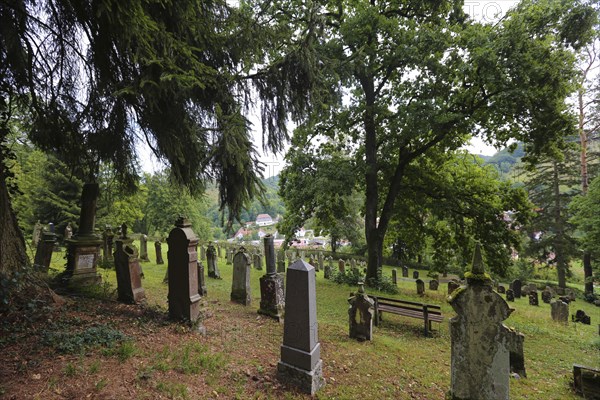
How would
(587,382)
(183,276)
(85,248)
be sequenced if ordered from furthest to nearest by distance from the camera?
(85,248) < (183,276) < (587,382)

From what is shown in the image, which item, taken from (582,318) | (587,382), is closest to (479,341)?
(587,382)

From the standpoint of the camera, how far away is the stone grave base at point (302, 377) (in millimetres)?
3428

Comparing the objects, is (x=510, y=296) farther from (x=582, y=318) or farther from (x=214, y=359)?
(x=214, y=359)

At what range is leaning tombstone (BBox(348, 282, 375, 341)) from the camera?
18.3 ft

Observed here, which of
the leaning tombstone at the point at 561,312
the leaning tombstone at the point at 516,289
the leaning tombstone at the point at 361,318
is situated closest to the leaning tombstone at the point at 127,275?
the leaning tombstone at the point at 361,318

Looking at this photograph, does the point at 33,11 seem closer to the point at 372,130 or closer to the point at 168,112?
the point at 168,112

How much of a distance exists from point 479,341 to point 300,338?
6.67 ft

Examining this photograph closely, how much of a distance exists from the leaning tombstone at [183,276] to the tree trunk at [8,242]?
203cm

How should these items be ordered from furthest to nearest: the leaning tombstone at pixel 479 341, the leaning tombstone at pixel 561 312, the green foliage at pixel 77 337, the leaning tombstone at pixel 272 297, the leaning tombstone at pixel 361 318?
1. the leaning tombstone at pixel 561 312
2. the leaning tombstone at pixel 272 297
3. the leaning tombstone at pixel 361 318
4. the green foliage at pixel 77 337
5. the leaning tombstone at pixel 479 341

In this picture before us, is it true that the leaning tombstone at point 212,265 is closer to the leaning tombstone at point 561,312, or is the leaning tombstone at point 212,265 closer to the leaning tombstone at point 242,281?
the leaning tombstone at point 242,281

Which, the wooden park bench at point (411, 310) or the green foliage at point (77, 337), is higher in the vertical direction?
the green foliage at point (77, 337)

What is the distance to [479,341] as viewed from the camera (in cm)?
280

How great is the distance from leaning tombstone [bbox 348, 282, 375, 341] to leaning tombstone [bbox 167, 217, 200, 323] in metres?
3.04

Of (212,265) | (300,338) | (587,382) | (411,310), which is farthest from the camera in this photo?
(212,265)
